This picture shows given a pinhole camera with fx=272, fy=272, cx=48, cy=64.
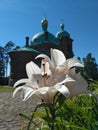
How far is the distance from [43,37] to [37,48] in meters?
2.20

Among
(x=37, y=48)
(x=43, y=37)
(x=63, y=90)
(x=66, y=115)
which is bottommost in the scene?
(x=66, y=115)

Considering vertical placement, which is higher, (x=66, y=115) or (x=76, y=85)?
(x=76, y=85)

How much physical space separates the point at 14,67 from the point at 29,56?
313 cm

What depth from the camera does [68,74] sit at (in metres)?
1.34

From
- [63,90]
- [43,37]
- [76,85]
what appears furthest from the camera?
[43,37]

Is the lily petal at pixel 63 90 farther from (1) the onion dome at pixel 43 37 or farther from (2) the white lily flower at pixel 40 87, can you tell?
(1) the onion dome at pixel 43 37

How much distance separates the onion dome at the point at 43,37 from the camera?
4750 centimetres

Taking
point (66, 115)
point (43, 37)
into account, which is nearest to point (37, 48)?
point (43, 37)

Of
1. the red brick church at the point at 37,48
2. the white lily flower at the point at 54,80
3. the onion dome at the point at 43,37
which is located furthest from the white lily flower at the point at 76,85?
the onion dome at the point at 43,37

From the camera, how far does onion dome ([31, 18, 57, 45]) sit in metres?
47.5

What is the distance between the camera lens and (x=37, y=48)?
47.8 meters

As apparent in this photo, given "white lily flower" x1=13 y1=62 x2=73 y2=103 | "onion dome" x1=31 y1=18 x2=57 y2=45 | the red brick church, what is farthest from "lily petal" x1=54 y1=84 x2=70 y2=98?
"onion dome" x1=31 y1=18 x2=57 y2=45

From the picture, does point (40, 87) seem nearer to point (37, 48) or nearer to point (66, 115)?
point (66, 115)

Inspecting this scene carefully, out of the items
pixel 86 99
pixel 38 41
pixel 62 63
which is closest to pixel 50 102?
pixel 62 63
